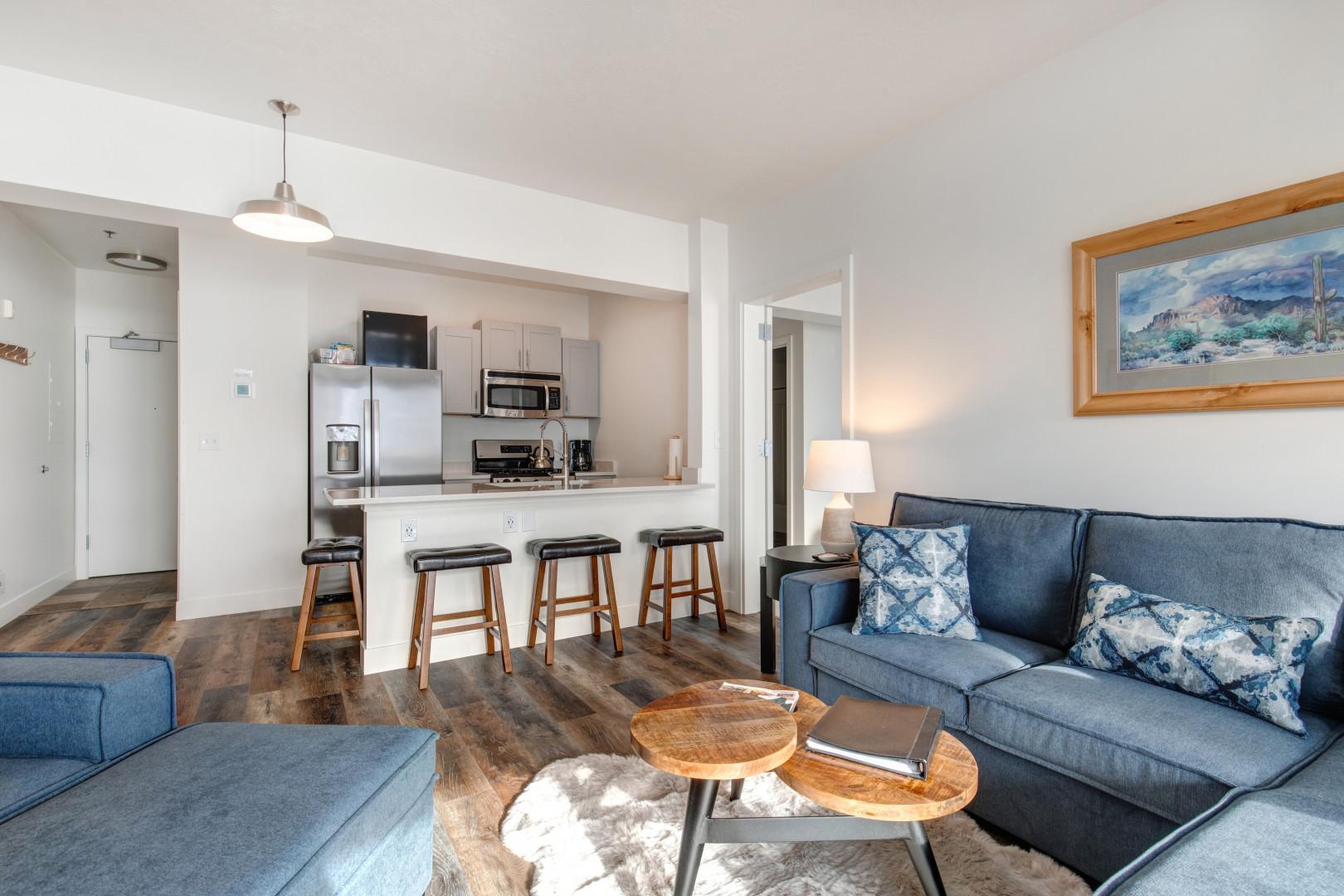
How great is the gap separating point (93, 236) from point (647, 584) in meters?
4.43

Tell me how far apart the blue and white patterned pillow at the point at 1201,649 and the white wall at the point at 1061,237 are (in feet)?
1.81

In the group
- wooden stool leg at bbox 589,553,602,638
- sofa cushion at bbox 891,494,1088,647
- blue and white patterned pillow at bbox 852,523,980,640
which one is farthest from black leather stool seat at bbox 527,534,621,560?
sofa cushion at bbox 891,494,1088,647

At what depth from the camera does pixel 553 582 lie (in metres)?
3.34

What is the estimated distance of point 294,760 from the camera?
134 cm

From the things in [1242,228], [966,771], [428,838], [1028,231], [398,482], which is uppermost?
[1028,231]

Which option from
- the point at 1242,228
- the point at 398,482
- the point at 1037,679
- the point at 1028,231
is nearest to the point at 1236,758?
the point at 1037,679

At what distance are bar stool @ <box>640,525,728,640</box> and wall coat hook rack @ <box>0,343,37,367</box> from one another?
12.7 ft

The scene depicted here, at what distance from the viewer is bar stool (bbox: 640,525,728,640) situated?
12.4 feet

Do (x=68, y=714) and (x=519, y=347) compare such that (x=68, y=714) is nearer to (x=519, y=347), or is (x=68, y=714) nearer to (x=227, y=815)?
(x=227, y=815)

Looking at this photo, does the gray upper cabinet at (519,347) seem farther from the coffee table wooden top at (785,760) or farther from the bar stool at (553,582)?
the coffee table wooden top at (785,760)

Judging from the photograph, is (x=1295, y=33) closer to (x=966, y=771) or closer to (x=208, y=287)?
(x=966, y=771)

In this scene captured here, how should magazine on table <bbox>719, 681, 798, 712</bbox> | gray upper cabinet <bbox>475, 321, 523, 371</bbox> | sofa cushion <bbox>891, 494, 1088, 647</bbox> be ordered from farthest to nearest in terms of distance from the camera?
1. gray upper cabinet <bbox>475, 321, 523, 371</bbox>
2. sofa cushion <bbox>891, 494, 1088, 647</bbox>
3. magazine on table <bbox>719, 681, 798, 712</bbox>

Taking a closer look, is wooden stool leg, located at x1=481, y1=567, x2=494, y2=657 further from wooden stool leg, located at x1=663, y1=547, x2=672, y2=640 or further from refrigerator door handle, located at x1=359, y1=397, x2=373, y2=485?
refrigerator door handle, located at x1=359, y1=397, x2=373, y2=485

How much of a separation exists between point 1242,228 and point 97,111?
433 centimetres
